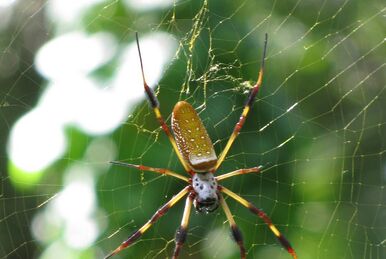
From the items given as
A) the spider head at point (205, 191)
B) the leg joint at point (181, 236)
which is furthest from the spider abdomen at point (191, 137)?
the leg joint at point (181, 236)

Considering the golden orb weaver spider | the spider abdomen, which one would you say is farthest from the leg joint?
the spider abdomen

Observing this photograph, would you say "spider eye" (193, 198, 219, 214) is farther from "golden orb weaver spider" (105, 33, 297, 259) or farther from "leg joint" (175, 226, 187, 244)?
"leg joint" (175, 226, 187, 244)

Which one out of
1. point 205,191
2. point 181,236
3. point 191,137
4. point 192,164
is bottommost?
point 181,236

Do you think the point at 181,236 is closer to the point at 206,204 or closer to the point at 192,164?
the point at 206,204

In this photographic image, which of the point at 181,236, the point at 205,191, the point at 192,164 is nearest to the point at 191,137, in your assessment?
the point at 192,164

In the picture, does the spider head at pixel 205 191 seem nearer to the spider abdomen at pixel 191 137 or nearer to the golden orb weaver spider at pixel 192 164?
the golden orb weaver spider at pixel 192 164

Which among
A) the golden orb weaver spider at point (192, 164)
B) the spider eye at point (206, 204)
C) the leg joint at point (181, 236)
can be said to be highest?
the golden orb weaver spider at point (192, 164)

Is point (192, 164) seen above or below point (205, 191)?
above
